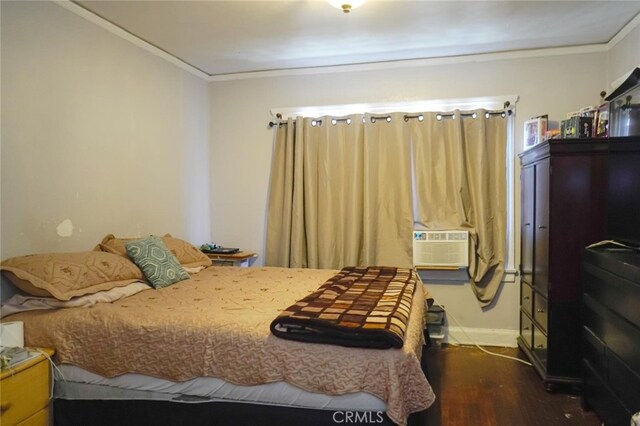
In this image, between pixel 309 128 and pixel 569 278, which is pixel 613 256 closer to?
pixel 569 278

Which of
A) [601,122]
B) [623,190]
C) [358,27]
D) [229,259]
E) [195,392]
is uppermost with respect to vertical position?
[358,27]

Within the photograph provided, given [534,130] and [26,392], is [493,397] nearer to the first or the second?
[534,130]

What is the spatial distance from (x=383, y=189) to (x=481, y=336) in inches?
60.2

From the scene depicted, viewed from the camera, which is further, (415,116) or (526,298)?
(415,116)

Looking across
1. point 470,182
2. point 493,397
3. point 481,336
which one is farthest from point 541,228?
point 481,336

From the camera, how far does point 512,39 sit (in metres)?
3.21

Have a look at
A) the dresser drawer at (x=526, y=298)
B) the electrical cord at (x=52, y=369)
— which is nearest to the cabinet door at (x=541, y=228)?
the dresser drawer at (x=526, y=298)

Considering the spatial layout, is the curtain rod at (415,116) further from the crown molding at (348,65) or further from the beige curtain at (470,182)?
the crown molding at (348,65)

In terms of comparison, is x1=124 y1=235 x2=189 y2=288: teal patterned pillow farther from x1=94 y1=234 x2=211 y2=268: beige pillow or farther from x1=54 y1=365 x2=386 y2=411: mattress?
x1=54 y1=365 x2=386 y2=411: mattress

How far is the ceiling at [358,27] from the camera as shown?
2.65 m

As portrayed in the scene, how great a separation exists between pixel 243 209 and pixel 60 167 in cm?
184

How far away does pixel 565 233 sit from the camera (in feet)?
8.46

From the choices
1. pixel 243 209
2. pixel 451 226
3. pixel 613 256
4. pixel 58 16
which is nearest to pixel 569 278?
pixel 613 256

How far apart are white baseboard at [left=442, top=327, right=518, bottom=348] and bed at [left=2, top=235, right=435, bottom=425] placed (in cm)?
163
